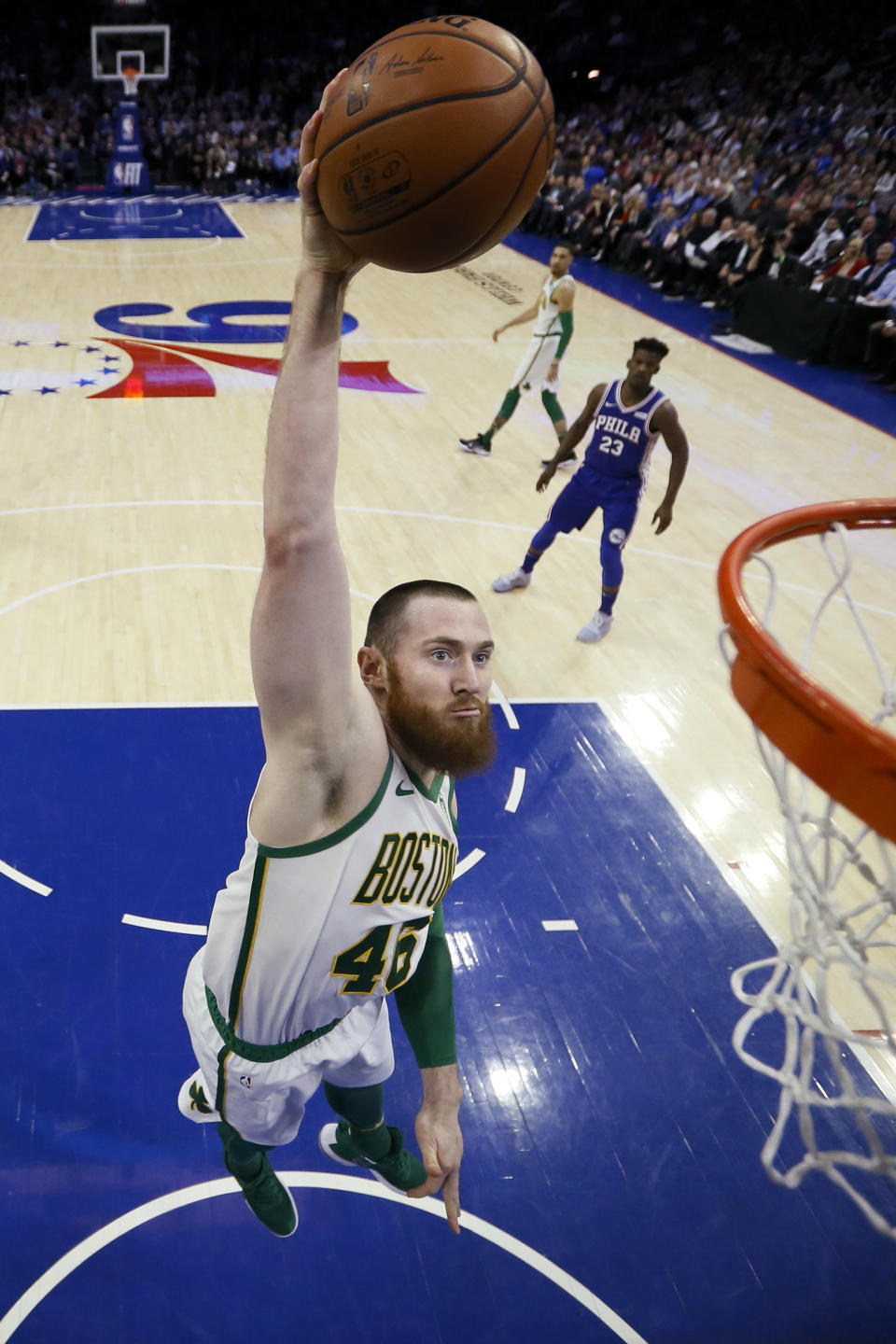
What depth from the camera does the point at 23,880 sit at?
13.6 ft

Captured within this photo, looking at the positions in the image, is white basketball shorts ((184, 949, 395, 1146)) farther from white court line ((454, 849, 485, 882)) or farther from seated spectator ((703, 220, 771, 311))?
seated spectator ((703, 220, 771, 311))

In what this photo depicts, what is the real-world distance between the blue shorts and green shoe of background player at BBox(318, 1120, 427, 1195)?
3.85 m

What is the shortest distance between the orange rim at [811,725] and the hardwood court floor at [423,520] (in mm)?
2430

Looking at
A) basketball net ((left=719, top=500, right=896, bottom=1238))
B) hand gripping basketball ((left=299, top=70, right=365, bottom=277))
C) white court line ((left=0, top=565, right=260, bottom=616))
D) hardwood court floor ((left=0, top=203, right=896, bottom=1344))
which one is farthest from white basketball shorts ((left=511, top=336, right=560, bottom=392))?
hand gripping basketball ((left=299, top=70, right=365, bottom=277))

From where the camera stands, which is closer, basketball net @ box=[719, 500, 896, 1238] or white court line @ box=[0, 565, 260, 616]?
basketball net @ box=[719, 500, 896, 1238]

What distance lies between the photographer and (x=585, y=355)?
1180cm

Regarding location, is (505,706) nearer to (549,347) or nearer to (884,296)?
(549,347)

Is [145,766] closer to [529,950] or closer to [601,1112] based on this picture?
[529,950]

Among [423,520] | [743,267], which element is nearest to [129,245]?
[743,267]

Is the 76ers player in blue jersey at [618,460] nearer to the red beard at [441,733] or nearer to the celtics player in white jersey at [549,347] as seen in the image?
the celtics player in white jersey at [549,347]

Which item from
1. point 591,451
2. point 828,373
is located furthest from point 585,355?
point 591,451

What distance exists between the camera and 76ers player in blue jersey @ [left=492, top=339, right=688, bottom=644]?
568 centimetres

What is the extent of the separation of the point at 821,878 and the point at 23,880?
308cm

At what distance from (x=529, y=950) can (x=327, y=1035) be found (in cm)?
179
